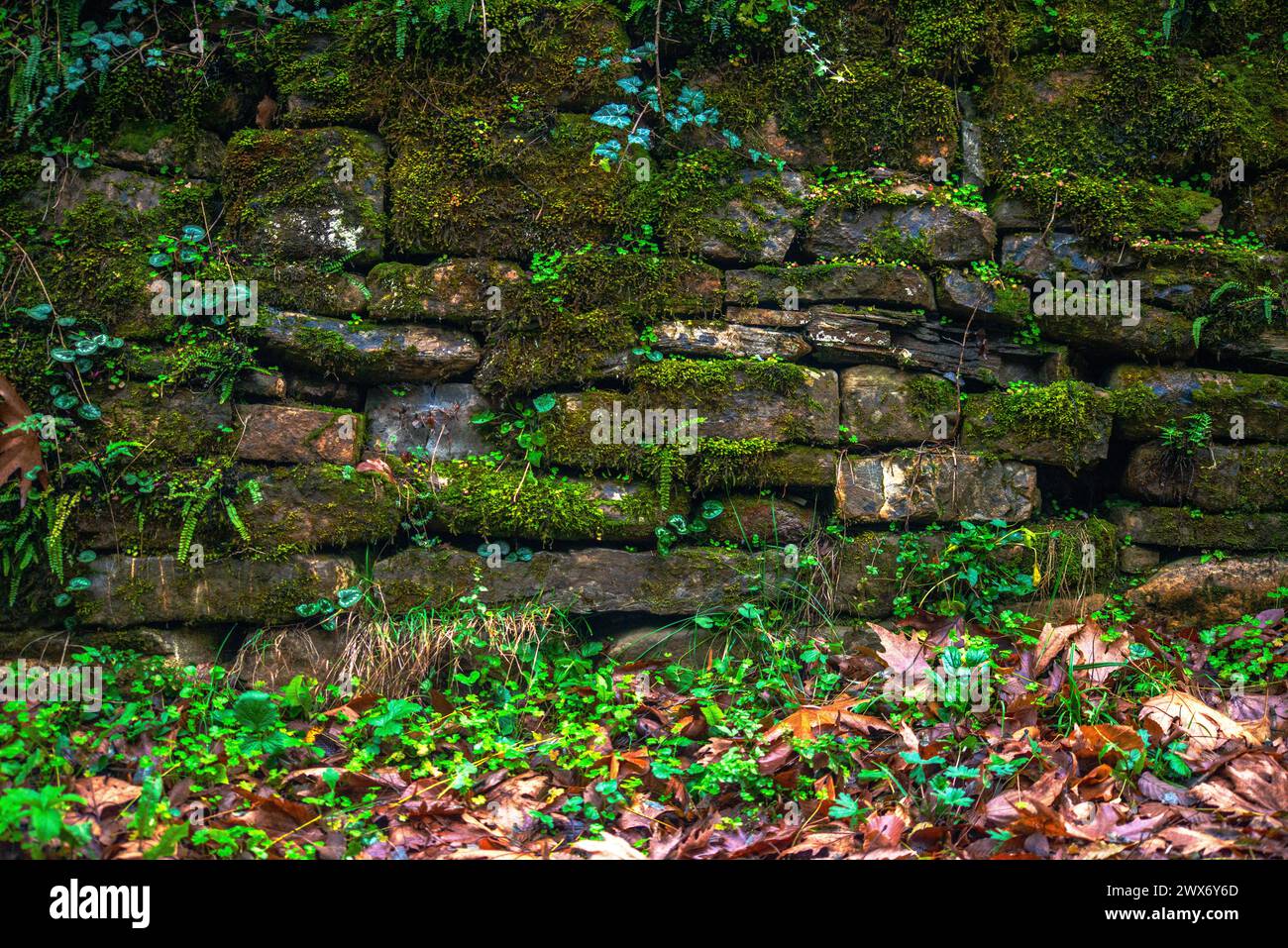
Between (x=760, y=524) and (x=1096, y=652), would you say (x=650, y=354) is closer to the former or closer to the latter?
(x=760, y=524)

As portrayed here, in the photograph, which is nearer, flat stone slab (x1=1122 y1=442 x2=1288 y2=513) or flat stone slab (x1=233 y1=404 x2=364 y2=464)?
flat stone slab (x1=233 y1=404 x2=364 y2=464)

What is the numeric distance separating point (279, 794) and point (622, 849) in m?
1.36

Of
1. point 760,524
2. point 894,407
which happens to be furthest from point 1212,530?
point 760,524

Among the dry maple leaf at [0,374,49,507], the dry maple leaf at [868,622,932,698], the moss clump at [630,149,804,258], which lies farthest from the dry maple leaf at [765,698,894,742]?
the dry maple leaf at [0,374,49,507]

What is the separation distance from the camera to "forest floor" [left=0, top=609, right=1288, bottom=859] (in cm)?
279

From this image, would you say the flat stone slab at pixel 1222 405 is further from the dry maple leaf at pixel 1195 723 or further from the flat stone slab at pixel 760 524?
the flat stone slab at pixel 760 524

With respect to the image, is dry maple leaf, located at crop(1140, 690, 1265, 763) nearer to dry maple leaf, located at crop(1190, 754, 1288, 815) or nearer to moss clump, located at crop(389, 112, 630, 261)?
dry maple leaf, located at crop(1190, 754, 1288, 815)

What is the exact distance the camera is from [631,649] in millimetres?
4070

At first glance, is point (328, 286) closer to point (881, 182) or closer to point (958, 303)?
point (881, 182)

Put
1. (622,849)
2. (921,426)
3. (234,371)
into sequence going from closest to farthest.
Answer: (622,849), (234,371), (921,426)

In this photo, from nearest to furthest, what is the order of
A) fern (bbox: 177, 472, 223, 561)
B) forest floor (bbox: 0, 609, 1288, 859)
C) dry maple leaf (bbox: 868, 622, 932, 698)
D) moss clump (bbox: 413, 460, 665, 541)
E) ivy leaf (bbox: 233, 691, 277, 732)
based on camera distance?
forest floor (bbox: 0, 609, 1288, 859) → ivy leaf (bbox: 233, 691, 277, 732) → dry maple leaf (bbox: 868, 622, 932, 698) → fern (bbox: 177, 472, 223, 561) → moss clump (bbox: 413, 460, 665, 541)

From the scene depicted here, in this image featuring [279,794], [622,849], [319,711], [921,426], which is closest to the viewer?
[622,849]

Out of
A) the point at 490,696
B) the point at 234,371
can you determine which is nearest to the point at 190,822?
the point at 490,696

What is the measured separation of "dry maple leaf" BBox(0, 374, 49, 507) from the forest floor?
0.86 m
